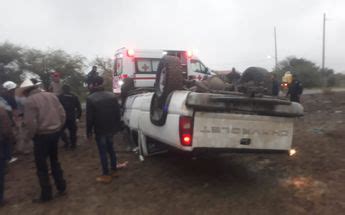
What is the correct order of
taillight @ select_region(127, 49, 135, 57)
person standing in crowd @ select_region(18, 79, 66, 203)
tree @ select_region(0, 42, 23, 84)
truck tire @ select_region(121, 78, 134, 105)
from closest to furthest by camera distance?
person standing in crowd @ select_region(18, 79, 66, 203) → truck tire @ select_region(121, 78, 134, 105) → taillight @ select_region(127, 49, 135, 57) → tree @ select_region(0, 42, 23, 84)

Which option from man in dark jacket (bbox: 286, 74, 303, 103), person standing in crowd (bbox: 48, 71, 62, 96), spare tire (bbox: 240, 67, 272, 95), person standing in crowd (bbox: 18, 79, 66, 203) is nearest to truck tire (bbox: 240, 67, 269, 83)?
spare tire (bbox: 240, 67, 272, 95)

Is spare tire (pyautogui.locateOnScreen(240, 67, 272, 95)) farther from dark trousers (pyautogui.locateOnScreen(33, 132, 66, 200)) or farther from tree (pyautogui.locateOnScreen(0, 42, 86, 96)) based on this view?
tree (pyautogui.locateOnScreen(0, 42, 86, 96))

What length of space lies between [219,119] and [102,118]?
2162 mm

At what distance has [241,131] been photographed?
4984mm

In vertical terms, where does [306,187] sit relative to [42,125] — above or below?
below

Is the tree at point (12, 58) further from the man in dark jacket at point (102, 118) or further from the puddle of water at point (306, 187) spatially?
the puddle of water at point (306, 187)

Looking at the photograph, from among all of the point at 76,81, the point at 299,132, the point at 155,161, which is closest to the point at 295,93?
the point at 299,132

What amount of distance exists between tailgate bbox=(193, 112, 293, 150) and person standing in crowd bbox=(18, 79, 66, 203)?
2.18 metres

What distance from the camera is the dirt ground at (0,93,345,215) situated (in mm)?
4910

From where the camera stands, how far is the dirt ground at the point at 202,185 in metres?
4.91

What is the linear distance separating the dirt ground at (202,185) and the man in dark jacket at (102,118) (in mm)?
461

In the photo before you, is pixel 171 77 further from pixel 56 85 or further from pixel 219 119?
pixel 56 85

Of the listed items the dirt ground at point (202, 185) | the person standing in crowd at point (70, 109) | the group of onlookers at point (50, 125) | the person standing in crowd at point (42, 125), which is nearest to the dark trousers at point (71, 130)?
the person standing in crowd at point (70, 109)

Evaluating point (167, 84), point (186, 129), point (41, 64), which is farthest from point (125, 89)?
point (41, 64)
